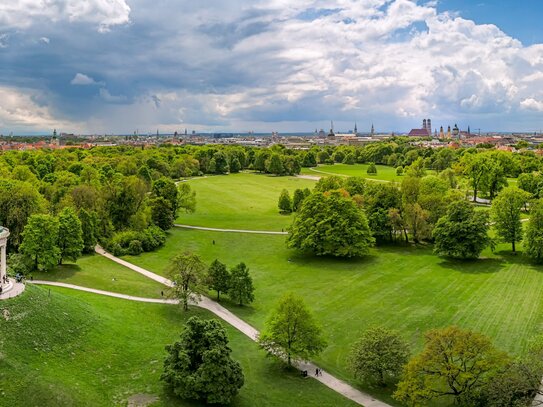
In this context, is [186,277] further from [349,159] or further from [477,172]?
[349,159]

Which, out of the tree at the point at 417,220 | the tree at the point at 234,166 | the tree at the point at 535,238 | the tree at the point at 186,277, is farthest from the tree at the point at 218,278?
the tree at the point at 234,166

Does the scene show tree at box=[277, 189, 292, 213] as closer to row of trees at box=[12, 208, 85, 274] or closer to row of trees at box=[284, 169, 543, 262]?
row of trees at box=[284, 169, 543, 262]

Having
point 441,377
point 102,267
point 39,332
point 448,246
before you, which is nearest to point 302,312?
point 441,377

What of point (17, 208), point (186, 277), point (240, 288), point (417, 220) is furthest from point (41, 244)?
point (417, 220)

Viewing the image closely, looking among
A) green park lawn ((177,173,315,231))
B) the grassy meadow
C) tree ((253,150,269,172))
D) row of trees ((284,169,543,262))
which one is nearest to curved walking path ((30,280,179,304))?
the grassy meadow

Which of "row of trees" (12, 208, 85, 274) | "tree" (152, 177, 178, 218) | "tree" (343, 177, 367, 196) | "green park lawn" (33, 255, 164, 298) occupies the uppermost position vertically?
"tree" (343, 177, 367, 196)
